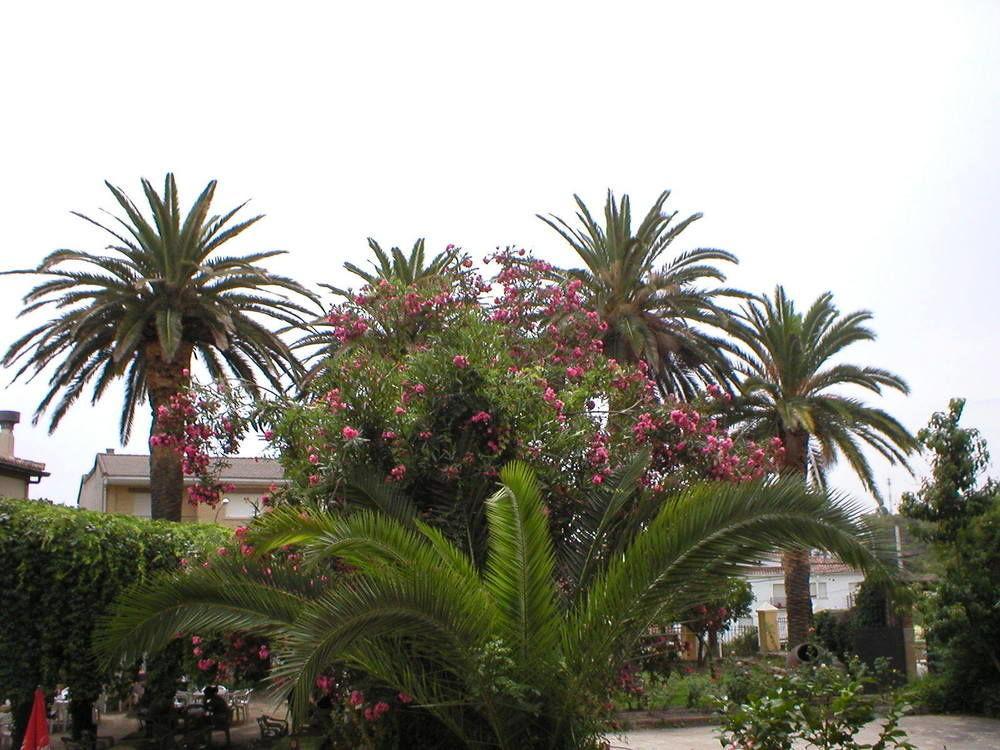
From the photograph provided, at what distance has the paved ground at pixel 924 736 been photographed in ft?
52.0

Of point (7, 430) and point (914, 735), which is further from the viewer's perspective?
point (7, 430)

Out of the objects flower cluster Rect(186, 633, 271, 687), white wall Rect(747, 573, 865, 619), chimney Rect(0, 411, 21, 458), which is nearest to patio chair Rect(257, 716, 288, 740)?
flower cluster Rect(186, 633, 271, 687)

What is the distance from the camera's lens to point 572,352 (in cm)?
1177

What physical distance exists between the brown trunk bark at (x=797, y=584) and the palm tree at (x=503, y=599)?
1767 centimetres

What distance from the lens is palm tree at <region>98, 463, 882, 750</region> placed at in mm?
7438

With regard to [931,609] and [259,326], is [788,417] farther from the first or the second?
[259,326]

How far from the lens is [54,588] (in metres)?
13.0

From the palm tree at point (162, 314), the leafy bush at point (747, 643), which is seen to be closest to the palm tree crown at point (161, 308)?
the palm tree at point (162, 314)

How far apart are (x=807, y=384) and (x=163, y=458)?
48.7ft

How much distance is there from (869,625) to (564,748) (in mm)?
22213

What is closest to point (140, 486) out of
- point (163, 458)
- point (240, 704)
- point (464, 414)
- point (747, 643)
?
point (240, 704)

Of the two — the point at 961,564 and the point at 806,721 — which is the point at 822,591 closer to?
the point at 961,564

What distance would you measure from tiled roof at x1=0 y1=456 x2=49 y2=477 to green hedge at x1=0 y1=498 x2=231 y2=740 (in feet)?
31.7

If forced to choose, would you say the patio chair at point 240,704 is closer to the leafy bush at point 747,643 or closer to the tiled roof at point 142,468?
the tiled roof at point 142,468
